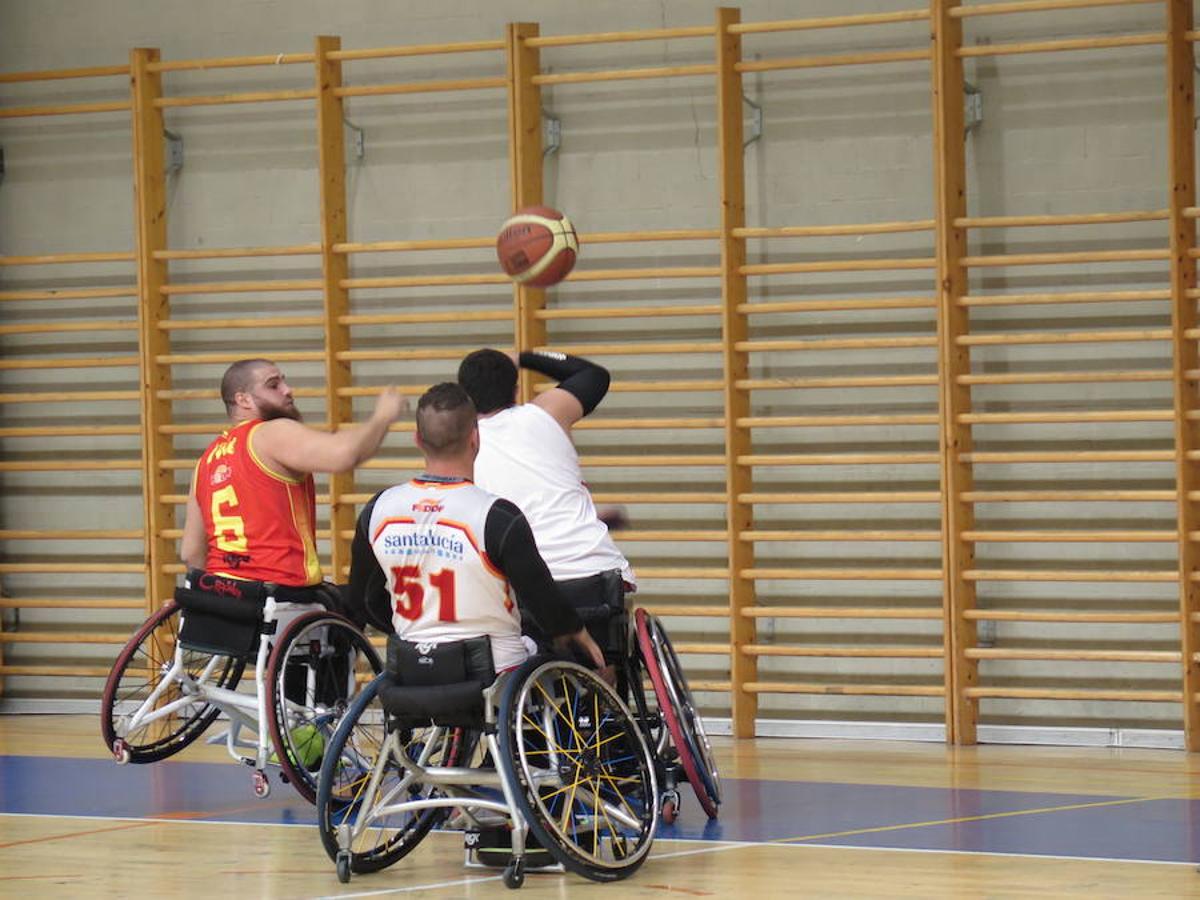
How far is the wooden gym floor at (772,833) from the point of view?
436 cm

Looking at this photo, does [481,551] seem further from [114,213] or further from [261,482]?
[114,213]

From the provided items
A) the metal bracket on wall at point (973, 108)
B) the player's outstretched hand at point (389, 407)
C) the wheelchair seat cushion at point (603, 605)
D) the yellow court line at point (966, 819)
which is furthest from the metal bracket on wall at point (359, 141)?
the yellow court line at point (966, 819)

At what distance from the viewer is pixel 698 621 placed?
294 inches

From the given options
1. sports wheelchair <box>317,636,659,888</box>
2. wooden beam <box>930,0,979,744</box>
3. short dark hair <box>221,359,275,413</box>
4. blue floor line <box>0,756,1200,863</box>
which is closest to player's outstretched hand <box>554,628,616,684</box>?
sports wheelchair <box>317,636,659,888</box>

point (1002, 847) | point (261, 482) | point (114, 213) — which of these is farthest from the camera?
point (114, 213)

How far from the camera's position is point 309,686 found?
538 centimetres

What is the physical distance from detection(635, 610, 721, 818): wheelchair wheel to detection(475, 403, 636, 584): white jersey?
205 mm

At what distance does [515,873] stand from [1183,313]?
11.3 feet

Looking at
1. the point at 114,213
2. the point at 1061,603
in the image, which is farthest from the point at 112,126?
the point at 1061,603

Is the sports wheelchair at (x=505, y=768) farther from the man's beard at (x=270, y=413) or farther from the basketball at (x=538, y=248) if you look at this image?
the basketball at (x=538, y=248)

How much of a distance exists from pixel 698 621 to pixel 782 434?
0.77 meters

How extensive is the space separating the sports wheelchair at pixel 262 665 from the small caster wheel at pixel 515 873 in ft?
3.43

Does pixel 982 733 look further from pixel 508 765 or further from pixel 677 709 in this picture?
pixel 508 765

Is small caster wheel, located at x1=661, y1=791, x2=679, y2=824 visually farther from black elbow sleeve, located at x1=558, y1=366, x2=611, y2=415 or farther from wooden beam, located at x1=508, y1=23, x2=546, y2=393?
wooden beam, located at x1=508, y1=23, x2=546, y2=393
